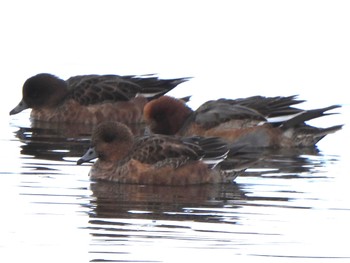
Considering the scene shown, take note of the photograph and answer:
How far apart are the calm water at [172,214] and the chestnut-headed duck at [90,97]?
346cm

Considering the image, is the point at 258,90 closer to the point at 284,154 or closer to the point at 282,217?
the point at 284,154

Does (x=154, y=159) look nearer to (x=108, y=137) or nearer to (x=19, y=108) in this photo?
(x=108, y=137)

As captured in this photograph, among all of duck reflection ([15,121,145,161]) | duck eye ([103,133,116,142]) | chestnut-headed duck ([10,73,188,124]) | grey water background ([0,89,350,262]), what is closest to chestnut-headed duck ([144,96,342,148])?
grey water background ([0,89,350,262])

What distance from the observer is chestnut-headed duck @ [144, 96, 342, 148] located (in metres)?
18.4

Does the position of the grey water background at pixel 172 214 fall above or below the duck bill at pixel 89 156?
below

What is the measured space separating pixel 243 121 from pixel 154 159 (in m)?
3.36

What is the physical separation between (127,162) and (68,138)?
3.69m

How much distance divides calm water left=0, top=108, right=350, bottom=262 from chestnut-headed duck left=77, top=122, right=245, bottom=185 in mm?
173

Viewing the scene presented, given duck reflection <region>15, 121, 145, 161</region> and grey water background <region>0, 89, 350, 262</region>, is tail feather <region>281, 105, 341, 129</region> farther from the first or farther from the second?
duck reflection <region>15, 121, 145, 161</region>

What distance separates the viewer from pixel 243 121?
734 inches

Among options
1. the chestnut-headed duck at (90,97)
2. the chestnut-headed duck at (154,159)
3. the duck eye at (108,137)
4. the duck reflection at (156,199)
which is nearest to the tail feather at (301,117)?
the chestnut-headed duck at (90,97)

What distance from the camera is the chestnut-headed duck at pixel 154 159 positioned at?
15445 millimetres

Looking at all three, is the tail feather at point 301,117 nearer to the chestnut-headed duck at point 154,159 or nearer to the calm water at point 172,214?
the calm water at point 172,214

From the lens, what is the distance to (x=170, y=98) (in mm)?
18562
